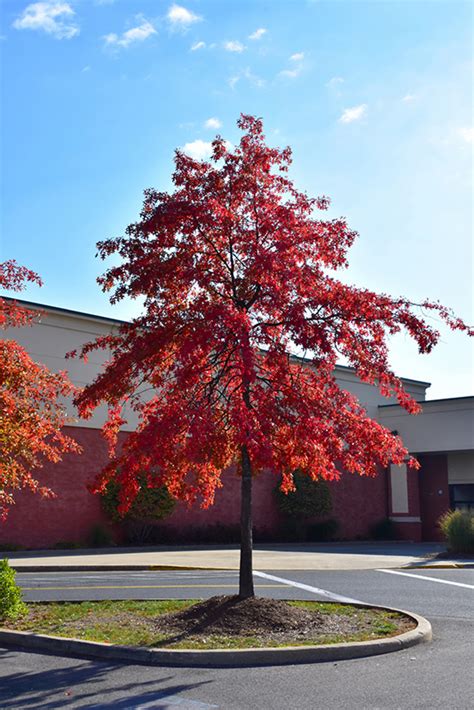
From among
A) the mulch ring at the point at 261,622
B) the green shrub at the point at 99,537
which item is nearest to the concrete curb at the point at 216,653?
the mulch ring at the point at 261,622

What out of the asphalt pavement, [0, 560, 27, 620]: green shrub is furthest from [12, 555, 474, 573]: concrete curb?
the asphalt pavement

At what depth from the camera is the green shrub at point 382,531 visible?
115 feet

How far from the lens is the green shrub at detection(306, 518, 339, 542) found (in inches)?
1261

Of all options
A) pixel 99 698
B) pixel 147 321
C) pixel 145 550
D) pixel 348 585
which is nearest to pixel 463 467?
pixel 145 550

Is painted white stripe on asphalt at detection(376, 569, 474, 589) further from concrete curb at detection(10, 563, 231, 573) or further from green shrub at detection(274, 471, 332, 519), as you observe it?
green shrub at detection(274, 471, 332, 519)

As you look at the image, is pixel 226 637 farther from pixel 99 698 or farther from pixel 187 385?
pixel 187 385

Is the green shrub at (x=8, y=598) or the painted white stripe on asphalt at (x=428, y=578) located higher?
the green shrub at (x=8, y=598)

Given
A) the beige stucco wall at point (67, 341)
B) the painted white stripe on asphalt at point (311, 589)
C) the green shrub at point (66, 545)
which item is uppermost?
the beige stucco wall at point (67, 341)

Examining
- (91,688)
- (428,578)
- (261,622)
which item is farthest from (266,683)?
(428,578)

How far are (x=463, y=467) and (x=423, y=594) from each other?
22.5 meters

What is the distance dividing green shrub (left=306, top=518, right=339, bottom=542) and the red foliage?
22.0 m

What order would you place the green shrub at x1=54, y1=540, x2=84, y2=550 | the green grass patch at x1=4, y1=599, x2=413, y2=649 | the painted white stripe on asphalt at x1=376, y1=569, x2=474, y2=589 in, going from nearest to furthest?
1. the green grass patch at x1=4, y1=599, x2=413, y2=649
2. the painted white stripe on asphalt at x1=376, y1=569, x2=474, y2=589
3. the green shrub at x1=54, y1=540, x2=84, y2=550

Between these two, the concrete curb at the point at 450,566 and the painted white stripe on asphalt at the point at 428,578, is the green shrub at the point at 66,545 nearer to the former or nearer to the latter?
the painted white stripe on asphalt at the point at 428,578

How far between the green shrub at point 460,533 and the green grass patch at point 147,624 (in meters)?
13.2
